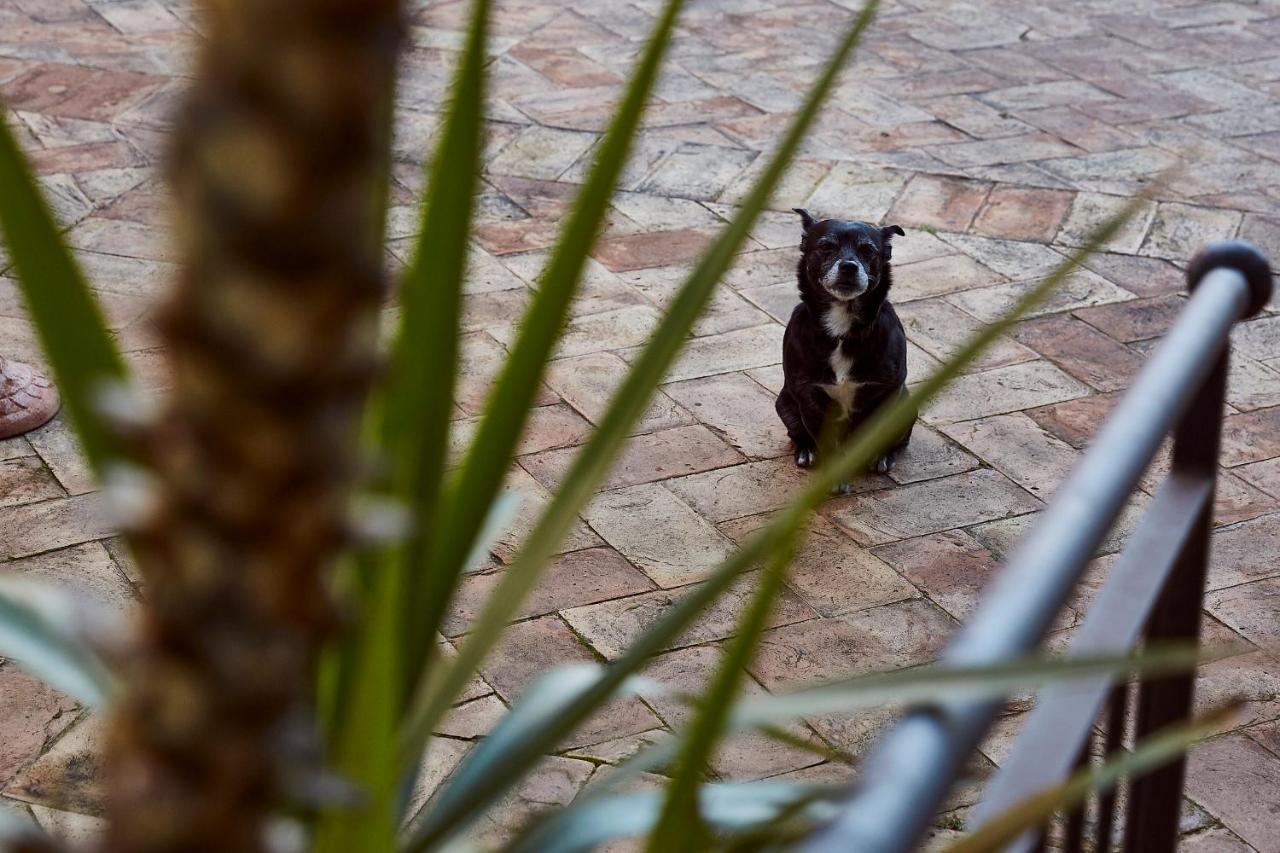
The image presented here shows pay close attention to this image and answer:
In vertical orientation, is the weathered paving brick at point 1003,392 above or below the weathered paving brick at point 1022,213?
below

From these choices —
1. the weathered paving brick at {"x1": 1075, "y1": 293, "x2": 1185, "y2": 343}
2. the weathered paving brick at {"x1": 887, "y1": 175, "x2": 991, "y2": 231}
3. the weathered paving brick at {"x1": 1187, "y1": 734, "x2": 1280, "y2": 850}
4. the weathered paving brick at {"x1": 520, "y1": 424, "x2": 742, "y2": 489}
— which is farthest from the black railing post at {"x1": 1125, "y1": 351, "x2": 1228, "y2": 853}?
the weathered paving brick at {"x1": 887, "y1": 175, "x2": 991, "y2": 231}

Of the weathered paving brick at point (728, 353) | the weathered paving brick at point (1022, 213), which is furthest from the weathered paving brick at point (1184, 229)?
the weathered paving brick at point (728, 353)

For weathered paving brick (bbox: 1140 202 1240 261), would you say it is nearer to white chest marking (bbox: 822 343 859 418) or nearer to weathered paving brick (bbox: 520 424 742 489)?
white chest marking (bbox: 822 343 859 418)

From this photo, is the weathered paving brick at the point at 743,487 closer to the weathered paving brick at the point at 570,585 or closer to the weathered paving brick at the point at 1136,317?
the weathered paving brick at the point at 570,585

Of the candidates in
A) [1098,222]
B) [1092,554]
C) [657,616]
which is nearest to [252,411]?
[1092,554]

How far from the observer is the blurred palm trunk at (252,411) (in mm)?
456

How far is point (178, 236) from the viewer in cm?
48

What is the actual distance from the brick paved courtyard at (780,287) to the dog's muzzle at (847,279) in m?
0.54

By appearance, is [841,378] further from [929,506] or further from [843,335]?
[929,506]

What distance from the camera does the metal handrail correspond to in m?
0.76

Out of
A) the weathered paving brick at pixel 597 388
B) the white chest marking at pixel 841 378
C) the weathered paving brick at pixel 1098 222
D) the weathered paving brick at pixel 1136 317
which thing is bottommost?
the weathered paving brick at pixel 597 388

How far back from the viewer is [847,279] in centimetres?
397

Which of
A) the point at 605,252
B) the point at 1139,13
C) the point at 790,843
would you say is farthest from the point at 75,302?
the point at 1139,13

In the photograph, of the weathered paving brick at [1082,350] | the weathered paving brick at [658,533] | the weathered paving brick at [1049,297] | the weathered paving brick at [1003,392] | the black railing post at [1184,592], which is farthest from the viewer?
the weathered paving brick at [1049,297]
